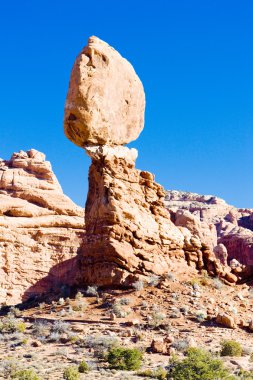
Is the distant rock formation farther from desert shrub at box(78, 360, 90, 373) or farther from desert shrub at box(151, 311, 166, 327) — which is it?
desert shrub at box(78, 360, 90, 373)

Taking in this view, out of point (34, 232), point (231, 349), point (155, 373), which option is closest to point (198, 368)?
point (155, 373)

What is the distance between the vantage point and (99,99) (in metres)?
24.8

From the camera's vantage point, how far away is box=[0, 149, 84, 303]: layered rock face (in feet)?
137

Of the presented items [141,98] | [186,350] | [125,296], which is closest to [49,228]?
[141,98]

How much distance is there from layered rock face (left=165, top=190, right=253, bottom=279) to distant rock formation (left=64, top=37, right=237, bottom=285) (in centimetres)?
2452

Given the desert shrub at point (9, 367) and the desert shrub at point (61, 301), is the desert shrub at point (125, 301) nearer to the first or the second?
the desert shrub at point (61, 301)

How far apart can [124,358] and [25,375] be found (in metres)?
3.13

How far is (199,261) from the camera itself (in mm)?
26703

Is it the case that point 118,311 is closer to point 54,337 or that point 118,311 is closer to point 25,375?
point 54,337

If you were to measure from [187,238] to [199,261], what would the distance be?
122 centimetres

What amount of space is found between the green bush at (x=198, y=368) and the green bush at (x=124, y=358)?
1.02m

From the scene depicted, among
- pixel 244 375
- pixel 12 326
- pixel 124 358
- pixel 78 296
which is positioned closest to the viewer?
pixel 244 375

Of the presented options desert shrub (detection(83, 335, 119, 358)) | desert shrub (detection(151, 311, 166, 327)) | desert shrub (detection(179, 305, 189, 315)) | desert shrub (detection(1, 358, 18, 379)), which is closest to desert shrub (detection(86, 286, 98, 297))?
desert shrub (detection(151, 311, 166, 327))

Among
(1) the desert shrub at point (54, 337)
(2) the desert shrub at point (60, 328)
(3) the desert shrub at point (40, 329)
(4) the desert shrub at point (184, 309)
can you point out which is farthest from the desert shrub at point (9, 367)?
(4) the desert shrub at point (184, 309)
